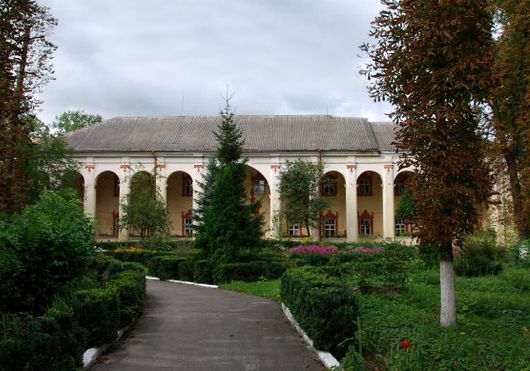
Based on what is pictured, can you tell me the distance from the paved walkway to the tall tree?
34.6 feet

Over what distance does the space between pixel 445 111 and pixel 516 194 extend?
16.1m

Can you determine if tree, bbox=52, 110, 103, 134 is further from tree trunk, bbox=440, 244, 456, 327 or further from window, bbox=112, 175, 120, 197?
tree trunk, bbox=440, 244, 456, 327

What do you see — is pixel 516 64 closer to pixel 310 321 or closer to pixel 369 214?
pixel 310 321

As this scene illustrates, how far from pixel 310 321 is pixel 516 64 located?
15429mm

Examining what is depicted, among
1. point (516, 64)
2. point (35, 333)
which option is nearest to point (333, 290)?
point (35, 333)

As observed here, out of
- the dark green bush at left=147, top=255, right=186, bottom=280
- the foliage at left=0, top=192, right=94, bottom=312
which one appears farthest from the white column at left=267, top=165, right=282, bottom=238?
the foliage at left=0, top=192, right=94, bottom=312

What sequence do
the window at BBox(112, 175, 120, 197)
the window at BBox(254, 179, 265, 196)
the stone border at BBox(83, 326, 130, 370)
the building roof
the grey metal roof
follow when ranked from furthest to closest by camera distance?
the window at BBox(112, 175, 120, 197) < the window at BBox(254, 179, 265, 196) < the building roof < the grey metal roof < the stone border at BBox(83, 326, 130, 370)

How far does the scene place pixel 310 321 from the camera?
29.9 ft

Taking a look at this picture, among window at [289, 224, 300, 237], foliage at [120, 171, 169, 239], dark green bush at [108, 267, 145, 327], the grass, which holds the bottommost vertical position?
the grass

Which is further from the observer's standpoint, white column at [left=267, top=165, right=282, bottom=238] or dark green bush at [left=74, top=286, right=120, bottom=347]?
white column at [left=267, top=165, right=282, bottom=238]

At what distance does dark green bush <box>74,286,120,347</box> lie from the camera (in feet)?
27.3

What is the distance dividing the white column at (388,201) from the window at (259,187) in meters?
10.4

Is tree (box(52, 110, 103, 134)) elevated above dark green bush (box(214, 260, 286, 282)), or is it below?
above

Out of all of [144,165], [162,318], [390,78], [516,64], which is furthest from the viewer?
[144,165]
